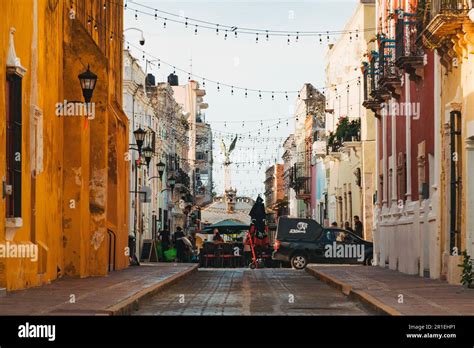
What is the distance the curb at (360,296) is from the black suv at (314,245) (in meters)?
11.2

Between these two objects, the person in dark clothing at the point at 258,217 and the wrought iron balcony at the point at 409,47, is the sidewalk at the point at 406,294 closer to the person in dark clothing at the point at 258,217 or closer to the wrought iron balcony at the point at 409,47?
the wrought iron balcony at the point at 409,47

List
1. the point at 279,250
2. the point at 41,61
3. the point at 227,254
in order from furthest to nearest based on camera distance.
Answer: the point at 227,254 < the point at 279,250 < the point at 41,61

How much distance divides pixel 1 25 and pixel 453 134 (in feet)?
33.5

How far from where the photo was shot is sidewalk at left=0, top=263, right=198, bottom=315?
1631cm

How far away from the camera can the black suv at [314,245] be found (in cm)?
4316

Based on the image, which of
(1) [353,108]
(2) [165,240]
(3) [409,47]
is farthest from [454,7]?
(1) [353,108]

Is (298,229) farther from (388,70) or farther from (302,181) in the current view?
(302,181)

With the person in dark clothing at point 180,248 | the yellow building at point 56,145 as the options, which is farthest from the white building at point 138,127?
the yellow building at point 56,145

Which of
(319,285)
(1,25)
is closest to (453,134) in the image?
(319,285)

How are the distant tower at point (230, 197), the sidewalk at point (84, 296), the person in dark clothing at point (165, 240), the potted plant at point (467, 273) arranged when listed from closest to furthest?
1. the sidewalk at point (84, 296)
2. the potted plant at point (467, 273)
3. the person in dark clothing at point (165, 240)
4. the distant tower at point (230, 197)

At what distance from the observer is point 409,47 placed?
31234 mm

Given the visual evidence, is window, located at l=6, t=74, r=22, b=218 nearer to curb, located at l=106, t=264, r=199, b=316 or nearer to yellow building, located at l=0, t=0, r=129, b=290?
yellow building, located at l=0, t=0, r=129, b=290

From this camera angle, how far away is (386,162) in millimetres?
39188
